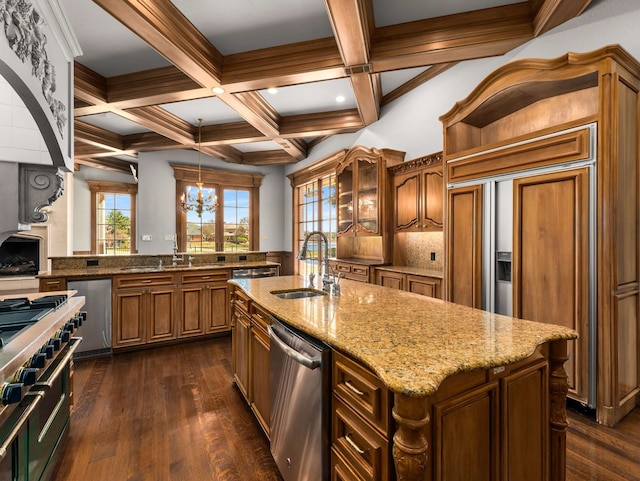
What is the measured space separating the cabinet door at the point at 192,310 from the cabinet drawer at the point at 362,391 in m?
3.18

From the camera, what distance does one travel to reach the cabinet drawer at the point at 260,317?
1.95 m

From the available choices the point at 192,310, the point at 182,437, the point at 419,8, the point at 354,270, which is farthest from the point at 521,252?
the point at 192,310

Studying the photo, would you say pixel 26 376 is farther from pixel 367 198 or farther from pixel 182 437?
pixel 367 198

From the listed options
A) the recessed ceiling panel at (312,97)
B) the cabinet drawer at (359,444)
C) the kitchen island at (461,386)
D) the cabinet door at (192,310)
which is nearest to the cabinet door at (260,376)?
the kitchen island at (461,386)

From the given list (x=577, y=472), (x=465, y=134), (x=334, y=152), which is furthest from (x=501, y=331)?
(x=334, y=152)

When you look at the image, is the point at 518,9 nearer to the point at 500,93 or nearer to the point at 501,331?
the point at 500,93

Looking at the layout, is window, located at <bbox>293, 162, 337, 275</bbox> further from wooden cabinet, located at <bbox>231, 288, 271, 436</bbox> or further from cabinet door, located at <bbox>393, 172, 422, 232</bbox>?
wooden cabinet, located at <bbox>231, 288, 271, 436</bbox>

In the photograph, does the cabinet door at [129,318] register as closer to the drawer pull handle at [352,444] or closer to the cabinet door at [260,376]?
the cabinet door at [260,376]

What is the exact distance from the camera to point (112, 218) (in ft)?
24.8

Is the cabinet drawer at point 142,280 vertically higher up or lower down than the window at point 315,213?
lower down

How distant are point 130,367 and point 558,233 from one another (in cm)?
401

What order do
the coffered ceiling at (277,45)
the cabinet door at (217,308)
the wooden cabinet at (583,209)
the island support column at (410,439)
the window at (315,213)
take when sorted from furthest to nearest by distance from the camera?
the window at (315,213) < the cabinet door at (217,308) < the coffered ceiling at (277,45) < the wooden cabinet at (583,209) < the island support column at (410,439)

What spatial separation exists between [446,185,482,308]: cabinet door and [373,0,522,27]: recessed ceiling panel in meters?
1.48

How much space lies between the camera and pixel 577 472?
5.57 ft
